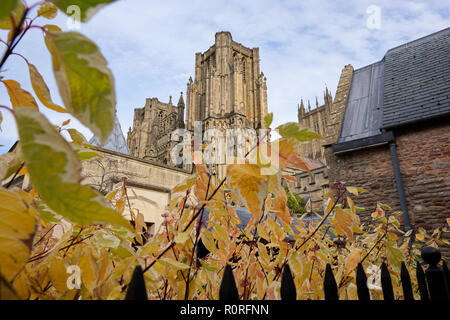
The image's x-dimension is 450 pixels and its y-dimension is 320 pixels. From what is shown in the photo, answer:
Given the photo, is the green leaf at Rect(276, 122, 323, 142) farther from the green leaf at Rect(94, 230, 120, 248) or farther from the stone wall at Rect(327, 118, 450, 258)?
the stone wall at Rect(327, 118, 450, 258)

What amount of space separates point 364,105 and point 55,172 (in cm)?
889

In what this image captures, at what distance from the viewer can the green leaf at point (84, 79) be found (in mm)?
373

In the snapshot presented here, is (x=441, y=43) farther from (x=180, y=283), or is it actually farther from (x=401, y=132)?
(x=180, y=283)

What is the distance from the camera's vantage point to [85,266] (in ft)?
2.10

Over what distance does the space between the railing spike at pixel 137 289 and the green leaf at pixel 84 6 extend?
503 mm

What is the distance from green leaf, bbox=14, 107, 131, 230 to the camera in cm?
34

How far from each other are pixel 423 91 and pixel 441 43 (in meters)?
2.39

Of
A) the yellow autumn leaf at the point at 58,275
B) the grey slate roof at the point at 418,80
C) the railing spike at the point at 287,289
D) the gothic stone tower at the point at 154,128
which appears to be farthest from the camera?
the gothic stone tower at the point at 154,128

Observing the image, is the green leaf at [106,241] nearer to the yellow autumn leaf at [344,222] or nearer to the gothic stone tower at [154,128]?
the yellow autumn leaf at [344,222]

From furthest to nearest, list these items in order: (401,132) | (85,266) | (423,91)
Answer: (423,91)
(401,132)
(85,266)

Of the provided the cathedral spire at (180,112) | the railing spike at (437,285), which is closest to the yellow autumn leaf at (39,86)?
the railing spike at (437,285)
